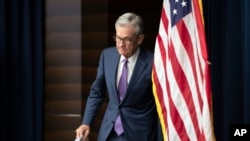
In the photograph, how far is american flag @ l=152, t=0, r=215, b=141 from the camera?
2539 millimetres

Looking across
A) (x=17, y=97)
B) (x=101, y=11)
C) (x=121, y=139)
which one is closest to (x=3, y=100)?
(x=17, y=97)

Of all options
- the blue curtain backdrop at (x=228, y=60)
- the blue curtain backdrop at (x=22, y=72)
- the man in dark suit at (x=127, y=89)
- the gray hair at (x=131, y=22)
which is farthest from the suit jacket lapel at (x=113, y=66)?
the blue curtain backdrop at (x=22, y=72)

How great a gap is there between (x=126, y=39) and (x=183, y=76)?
1.21ft

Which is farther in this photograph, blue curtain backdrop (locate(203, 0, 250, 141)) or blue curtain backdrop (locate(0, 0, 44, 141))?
blue curtain backdrop (locate(0, 0, 44, 141))

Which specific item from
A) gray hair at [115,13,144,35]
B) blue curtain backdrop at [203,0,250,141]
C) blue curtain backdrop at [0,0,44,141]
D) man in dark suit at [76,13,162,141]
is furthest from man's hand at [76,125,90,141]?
blue curtain backdrop at [0,0,44,141]

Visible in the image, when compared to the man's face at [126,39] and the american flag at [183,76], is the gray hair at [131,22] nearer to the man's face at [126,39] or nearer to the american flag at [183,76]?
the man's face at [126,39]

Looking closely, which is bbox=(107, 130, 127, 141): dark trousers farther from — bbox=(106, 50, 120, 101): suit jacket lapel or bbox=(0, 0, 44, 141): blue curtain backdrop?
bbox=(0, 0, 44, 141): blue curtain backdrop

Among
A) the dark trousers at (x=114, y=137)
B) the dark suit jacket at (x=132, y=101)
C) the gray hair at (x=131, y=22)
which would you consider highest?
the gray hair at (x=131, y=22)

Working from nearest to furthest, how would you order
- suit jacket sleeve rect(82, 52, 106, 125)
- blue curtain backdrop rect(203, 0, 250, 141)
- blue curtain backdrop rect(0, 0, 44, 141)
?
suit jacket sleeve rect(82, 52, 106, 125)
blue curtain backdrop rect(203, 0, 250, 141)
blue curtain backdrop rect(0, 0, 44, 141)

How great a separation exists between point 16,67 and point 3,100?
0.28 metres

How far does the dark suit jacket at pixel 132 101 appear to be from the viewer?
251 centimetres

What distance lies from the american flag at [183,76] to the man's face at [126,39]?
0.15 m

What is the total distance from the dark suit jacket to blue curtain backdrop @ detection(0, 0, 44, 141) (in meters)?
1.43

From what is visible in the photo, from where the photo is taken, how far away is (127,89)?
250cm
